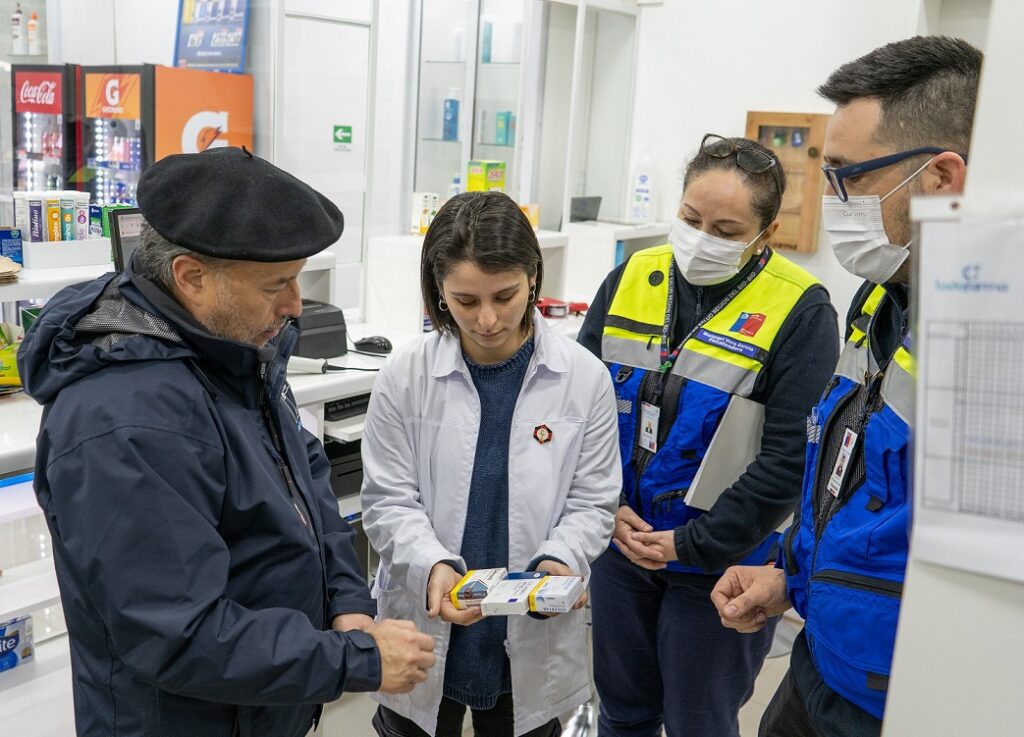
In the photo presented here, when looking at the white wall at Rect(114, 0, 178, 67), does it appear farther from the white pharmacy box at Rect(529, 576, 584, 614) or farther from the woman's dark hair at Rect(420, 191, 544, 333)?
the white pharmacy box at Rect(529, 576, 584, 614)

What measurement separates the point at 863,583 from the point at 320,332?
7.58 feet

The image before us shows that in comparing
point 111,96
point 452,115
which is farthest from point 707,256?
point 111,96

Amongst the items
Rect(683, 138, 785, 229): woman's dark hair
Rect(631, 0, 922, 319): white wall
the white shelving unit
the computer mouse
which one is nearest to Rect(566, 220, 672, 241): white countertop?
the white shelving unit

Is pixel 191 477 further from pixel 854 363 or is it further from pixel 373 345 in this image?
pixel 373 345

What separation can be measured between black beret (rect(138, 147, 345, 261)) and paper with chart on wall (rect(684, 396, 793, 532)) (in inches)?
39.6

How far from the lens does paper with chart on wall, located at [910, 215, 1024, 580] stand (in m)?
0.70

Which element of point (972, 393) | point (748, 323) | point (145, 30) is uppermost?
point (145, 30)

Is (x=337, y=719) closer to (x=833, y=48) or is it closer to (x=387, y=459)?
(x=387, y=459)

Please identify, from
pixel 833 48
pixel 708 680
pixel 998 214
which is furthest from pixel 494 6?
pixel 998 214

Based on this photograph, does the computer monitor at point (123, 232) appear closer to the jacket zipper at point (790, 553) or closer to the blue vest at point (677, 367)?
the blue vest at point (677, 367)

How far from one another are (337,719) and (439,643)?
1.36 meters

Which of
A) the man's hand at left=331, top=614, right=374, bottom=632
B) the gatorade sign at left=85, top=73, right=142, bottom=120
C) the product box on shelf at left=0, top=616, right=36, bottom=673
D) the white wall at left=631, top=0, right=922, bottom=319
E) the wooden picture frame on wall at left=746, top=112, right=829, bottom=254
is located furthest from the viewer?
the gatorade sign at left=85, top=73, right=142, bottom=120

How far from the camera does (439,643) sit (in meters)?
1.78

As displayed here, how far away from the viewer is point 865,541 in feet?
4.15
